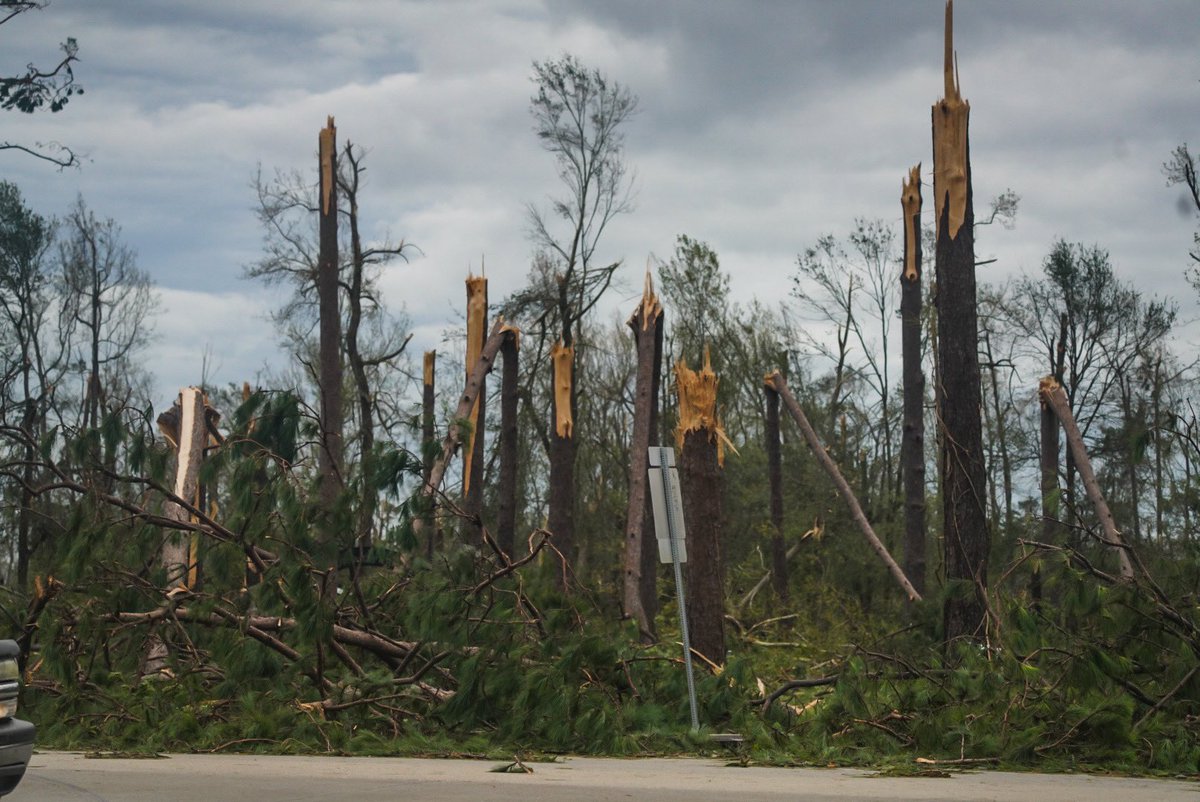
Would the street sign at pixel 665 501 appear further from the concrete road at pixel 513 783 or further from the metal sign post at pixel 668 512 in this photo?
the concrete road at pixel 513 783

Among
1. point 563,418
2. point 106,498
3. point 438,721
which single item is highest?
point 563,418

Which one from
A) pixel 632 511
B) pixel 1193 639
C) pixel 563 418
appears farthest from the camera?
pixel 563 418

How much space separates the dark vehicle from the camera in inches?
219

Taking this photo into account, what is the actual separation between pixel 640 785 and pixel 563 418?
1272 centimetres

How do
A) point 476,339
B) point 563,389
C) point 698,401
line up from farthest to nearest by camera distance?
point 476,339
point 563,389
point 698,401

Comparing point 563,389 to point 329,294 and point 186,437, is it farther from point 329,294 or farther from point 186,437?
point 329,294

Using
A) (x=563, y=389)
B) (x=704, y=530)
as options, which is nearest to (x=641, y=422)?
(x=563, y=389)

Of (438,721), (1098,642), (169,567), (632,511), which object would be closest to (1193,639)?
(1098,642)

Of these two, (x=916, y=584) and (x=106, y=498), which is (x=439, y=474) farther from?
(x=916, y=584)

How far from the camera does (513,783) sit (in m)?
7.49

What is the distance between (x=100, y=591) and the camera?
34.4ft

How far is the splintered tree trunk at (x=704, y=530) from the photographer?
13.1m

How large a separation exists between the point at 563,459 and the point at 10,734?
1417 centimetres

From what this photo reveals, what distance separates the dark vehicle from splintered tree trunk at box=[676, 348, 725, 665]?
8.01 m
